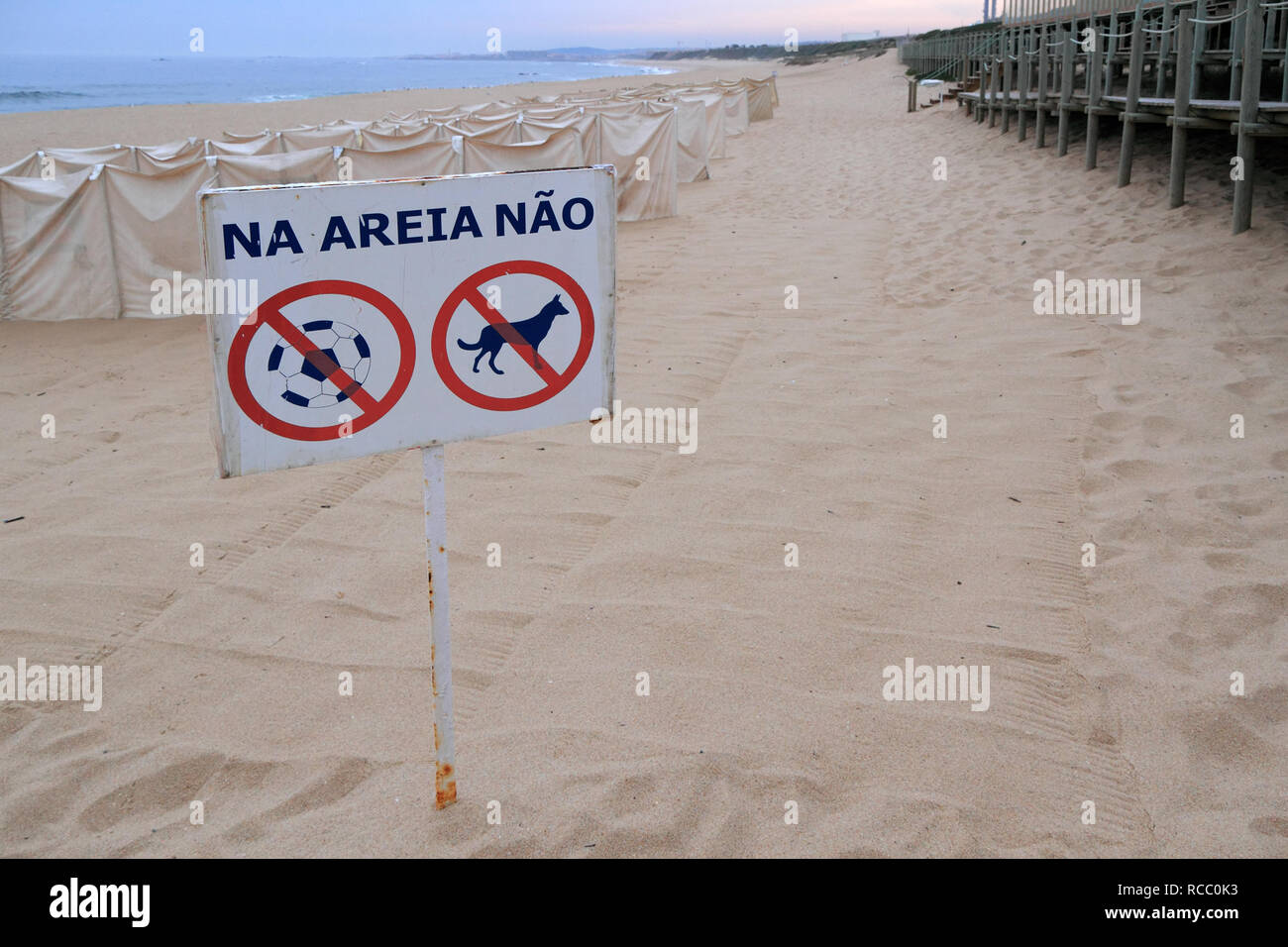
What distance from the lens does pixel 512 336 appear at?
9.63 ft

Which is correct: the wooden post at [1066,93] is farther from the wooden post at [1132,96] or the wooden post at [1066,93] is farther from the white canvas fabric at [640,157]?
the white canvas fabric at [640,157]

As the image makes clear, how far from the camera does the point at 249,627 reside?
4238 millimetres

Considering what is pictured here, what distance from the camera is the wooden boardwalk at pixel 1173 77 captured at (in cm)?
848

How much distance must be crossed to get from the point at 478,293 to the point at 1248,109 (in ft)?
26.3

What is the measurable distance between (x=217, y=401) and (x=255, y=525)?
2.83 m

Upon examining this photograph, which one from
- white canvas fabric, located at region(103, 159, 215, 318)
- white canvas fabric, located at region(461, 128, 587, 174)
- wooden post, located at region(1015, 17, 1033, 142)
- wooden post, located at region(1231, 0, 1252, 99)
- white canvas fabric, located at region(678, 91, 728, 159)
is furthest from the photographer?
white canvas fabric, located at region(678, 91, 728, 159)

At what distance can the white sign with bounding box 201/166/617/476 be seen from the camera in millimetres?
2576

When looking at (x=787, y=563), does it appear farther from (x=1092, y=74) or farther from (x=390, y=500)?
(x=1092, y=74)

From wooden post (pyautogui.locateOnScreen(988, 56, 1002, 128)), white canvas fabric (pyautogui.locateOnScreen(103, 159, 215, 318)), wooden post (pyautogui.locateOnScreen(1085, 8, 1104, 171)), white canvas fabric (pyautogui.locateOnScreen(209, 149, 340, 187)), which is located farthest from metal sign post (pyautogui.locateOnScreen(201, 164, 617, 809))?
wooden post (pyautogui.locateOnScreen(988, 56, 1002, 128))

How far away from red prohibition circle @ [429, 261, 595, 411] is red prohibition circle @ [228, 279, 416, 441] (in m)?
0.08

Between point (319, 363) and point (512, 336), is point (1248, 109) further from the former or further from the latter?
point (319, 363)

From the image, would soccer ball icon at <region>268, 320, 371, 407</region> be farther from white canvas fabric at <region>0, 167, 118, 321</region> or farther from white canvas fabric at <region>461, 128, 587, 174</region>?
white canvas fabric at <region>461, 128, 587, 174</region>

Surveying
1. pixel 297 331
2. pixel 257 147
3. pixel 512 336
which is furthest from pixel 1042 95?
pixel 297 331

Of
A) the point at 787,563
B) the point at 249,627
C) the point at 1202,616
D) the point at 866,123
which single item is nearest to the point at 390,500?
the point at 249,627
